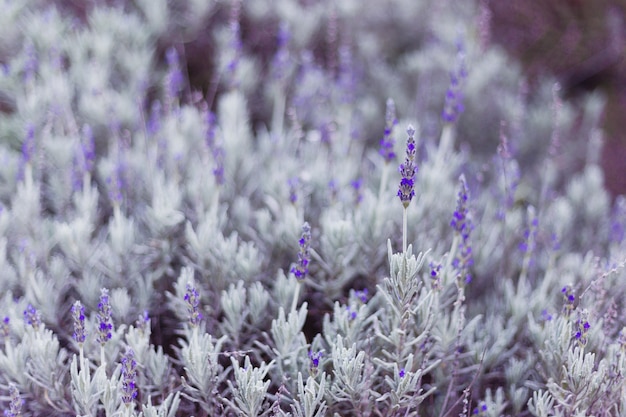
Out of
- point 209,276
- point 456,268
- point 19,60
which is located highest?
point 19,60

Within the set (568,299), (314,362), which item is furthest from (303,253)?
(568,299)

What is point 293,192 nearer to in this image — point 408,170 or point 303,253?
point 303,253

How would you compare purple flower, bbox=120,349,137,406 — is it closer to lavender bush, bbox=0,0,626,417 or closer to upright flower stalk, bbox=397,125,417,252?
lavender bush, bbox=0,0,626,417

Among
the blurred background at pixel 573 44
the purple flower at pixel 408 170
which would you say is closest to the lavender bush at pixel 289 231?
the purple flower at pixel 408 170

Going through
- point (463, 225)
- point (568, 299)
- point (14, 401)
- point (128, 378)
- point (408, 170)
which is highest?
point (408, 170)

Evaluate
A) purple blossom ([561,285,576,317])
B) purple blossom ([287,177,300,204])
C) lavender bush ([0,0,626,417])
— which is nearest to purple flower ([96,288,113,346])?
lavender bush ([0,0,626,417])

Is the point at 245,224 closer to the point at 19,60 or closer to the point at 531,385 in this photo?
the point at 531,385

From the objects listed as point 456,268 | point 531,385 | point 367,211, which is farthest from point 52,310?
point 531,385

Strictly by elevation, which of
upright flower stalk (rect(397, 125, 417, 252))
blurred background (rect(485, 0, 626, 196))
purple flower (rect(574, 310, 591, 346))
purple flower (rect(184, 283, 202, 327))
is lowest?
purple flower (rect(184, 283, 202, 327))
